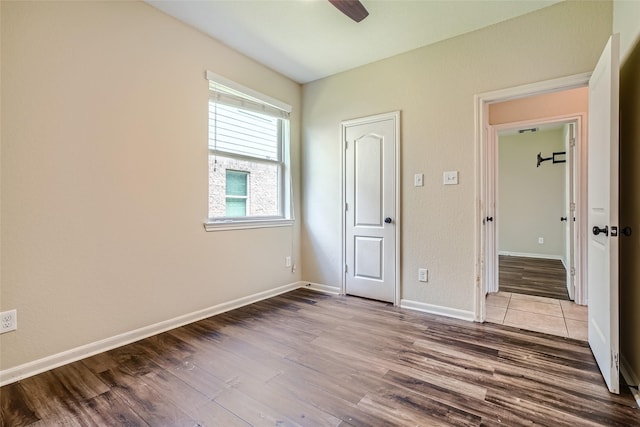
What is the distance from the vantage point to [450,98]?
2.82m

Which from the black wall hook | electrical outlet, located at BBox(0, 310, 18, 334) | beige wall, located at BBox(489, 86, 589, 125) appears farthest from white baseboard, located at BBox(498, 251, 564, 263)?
electrical outlet, located at BBox(0, 310, 18, 334)

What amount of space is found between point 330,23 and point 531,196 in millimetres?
5648

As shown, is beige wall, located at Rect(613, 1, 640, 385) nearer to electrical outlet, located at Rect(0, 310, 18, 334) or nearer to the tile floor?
the tile floor

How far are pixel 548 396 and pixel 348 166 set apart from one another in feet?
8.56

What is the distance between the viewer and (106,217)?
2.16m

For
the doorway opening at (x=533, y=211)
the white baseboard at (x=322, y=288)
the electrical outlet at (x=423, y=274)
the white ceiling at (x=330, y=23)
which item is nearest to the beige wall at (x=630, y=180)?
the white ceiling at (x=330, y=23)

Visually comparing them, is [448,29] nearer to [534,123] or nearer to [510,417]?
[534,123]

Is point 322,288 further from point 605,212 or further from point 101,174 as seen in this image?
point 605,212

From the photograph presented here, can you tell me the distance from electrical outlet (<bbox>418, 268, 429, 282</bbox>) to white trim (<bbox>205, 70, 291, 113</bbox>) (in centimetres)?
244

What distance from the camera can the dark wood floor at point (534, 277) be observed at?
3.68 m

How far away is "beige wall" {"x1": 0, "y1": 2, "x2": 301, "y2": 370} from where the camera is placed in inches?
71.2

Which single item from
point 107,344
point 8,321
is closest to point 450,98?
point 107,344

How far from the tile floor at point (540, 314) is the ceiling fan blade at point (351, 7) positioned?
280 cm

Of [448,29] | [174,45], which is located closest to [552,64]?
[448,29]
